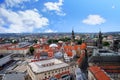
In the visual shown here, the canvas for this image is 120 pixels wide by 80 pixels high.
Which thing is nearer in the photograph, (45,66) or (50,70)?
(50,70)

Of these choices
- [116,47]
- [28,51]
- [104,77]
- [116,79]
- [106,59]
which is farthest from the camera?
[28,51]

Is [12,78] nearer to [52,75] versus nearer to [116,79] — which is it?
[52,75]

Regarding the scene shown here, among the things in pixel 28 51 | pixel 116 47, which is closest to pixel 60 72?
pixel 116 47

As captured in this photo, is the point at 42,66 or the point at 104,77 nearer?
the point at 104,77

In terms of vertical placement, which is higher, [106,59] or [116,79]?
[106,59]

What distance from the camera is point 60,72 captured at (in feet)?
134

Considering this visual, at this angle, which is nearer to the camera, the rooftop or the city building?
the city building

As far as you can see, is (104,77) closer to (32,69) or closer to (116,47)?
(32,69)

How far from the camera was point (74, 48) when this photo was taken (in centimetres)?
6462

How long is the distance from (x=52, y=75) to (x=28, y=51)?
46.5 meters

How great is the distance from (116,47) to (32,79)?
2715 centimetres

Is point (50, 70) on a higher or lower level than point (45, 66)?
lower

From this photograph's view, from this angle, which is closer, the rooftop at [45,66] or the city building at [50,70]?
the city building at [50,70]

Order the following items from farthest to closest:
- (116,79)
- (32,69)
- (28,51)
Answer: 1. (28,51)
2. (32,69)
3. (116,79)
